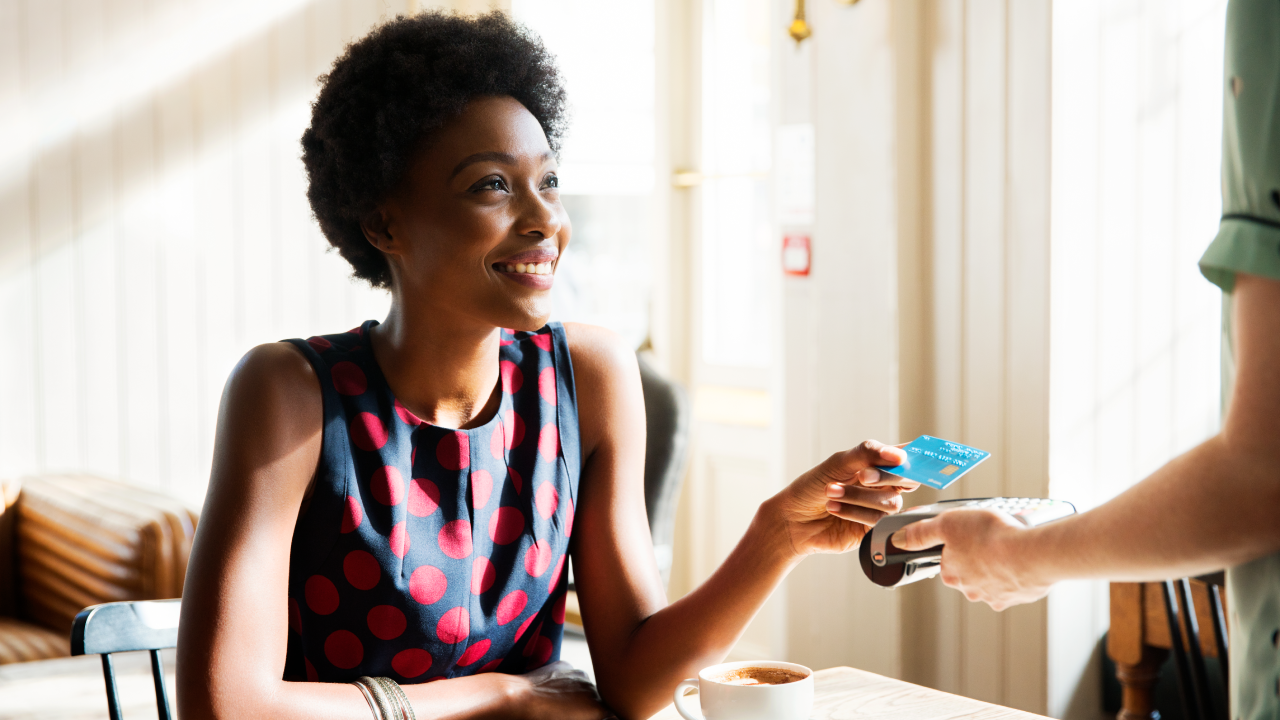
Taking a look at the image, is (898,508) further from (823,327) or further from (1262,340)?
(823,327)

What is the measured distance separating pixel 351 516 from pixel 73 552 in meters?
1.89

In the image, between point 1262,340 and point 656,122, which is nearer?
point 1262,340

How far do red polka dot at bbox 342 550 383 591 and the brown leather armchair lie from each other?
5.18 feet

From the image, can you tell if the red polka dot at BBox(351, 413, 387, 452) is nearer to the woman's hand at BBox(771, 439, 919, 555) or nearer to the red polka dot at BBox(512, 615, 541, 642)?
the red polka dot at BBox(512, 615, 541, 642)

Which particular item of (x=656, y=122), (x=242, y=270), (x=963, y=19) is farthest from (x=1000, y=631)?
(x=242, y=270)

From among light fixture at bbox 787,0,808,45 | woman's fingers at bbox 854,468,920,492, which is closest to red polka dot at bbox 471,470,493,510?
woman's fingers at bbox 854,468,920,492

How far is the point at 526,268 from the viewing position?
124cm

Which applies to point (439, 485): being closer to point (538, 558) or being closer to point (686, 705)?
point (538, 558)

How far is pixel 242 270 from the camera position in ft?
11.5

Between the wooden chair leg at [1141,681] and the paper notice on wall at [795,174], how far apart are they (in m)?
1.15

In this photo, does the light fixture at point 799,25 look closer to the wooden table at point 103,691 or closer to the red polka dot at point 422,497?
the wooden table at point 103,691

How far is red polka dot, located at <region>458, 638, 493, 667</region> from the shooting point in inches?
48.8

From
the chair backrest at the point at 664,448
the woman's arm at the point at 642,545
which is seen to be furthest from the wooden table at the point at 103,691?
the chair backrest at the point at 664,448

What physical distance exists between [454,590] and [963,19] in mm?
1668
